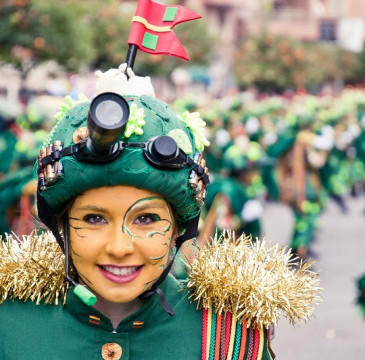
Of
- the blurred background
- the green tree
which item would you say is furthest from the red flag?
the green tree

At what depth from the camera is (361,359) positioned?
750 cm

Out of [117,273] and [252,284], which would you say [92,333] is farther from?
[252,284]

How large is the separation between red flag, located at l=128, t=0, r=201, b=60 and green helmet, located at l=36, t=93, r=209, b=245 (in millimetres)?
312

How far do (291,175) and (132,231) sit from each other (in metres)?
9.01

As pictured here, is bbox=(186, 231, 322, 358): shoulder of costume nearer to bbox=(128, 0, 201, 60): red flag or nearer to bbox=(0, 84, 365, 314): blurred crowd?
bbox=(0, 84, 365, 314): blurred crowd

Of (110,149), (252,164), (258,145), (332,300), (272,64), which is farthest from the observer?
(272,64)

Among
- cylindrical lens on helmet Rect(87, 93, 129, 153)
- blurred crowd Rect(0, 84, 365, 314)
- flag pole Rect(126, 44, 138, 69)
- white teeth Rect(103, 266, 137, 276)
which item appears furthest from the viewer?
blurred crowd Rect(0, 84, 365, 314)

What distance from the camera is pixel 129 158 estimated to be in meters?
2.58

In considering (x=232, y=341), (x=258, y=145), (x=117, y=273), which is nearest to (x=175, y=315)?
(x=232, y=341)

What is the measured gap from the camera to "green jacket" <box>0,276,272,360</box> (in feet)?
9.12

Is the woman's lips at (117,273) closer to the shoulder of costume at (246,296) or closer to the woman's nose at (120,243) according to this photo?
the woman's nose at (120,243)

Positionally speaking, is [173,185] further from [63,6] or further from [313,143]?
[63,6]

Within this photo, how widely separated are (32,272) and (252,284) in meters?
0.71

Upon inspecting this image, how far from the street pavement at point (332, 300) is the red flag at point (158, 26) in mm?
1765
